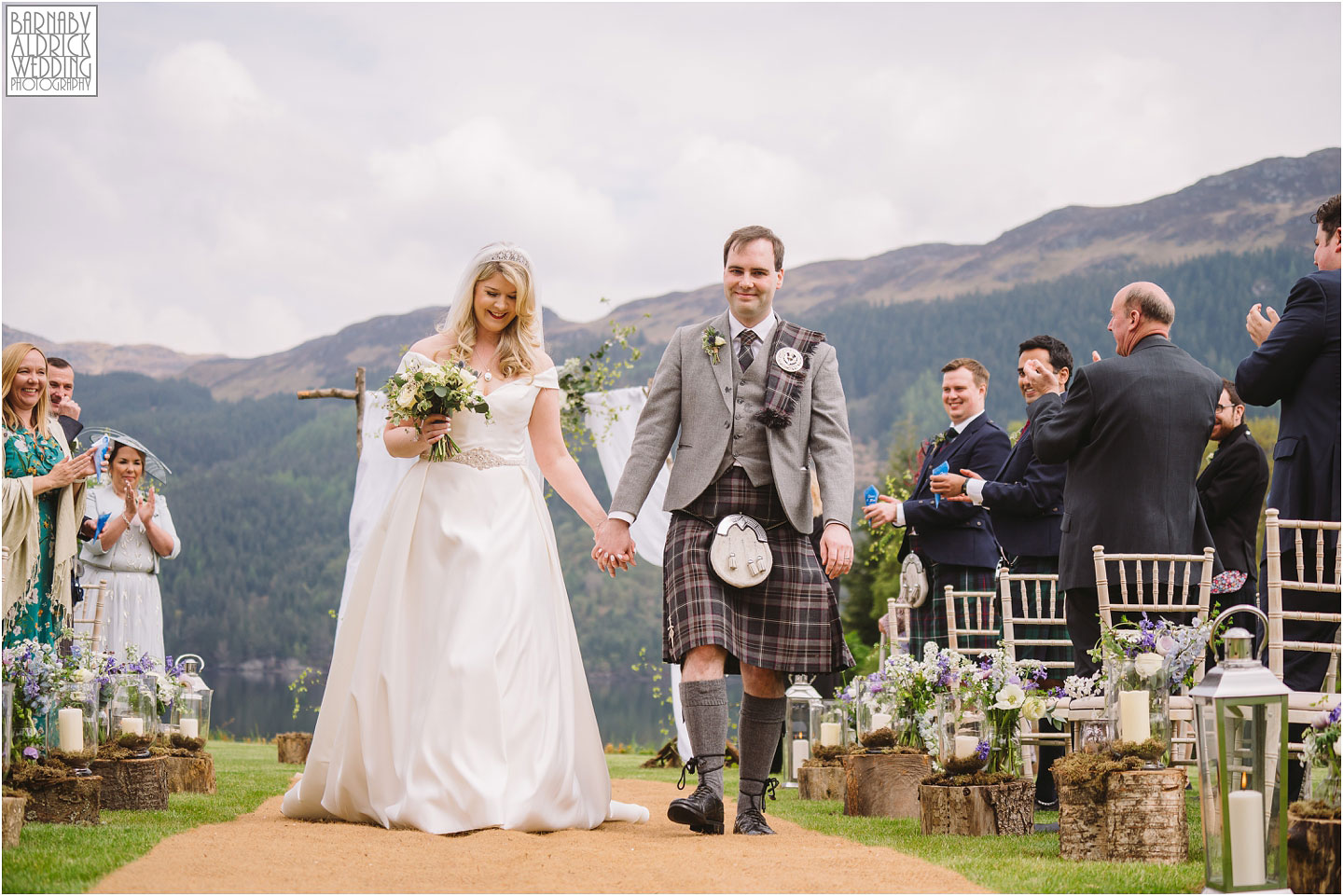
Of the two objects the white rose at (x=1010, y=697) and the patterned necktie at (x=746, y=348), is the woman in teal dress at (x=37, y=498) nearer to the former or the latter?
the patterned necktie at (x=746, y=348)

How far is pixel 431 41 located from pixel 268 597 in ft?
56.1

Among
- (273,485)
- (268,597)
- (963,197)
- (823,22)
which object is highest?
(963,197)

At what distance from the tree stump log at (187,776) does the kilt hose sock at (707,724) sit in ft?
10.1

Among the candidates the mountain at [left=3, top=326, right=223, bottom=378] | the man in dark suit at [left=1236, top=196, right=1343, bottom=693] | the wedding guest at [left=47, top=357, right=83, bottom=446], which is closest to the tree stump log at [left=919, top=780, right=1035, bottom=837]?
the man in dark suit at [left=1236, top=196, right=1343, bottom=693]

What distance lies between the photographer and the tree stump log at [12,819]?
3.41 m

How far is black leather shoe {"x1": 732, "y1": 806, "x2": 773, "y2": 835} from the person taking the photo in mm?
4078

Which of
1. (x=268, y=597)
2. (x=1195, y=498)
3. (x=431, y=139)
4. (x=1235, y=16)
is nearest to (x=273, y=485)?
(x=268, y=597)

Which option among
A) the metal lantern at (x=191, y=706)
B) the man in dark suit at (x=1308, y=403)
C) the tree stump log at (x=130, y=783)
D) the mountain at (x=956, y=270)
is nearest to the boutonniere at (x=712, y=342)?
the man in dark suit at (x=1308, y=403)

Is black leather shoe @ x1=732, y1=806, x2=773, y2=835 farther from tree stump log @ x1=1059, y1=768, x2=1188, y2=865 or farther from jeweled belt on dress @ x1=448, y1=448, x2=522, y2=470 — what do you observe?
jeweled belt on dress @ x1=448, y1=448, x2=522, y2=470

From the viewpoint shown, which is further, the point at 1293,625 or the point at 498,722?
the point at 498,722

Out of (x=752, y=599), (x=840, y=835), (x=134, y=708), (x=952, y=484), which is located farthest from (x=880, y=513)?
(x=134, y=708)

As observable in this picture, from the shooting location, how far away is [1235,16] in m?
36.5

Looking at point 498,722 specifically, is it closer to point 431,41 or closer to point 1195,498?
point 1195,498

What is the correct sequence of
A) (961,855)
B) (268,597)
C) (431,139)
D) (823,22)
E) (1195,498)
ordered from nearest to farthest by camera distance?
1. (961,855)
2. (1195,498)
3. (823,22)
4. (268,597)
5. (431,139)
